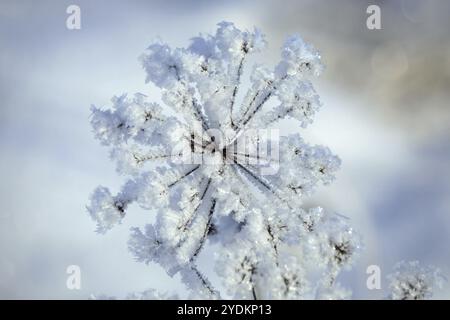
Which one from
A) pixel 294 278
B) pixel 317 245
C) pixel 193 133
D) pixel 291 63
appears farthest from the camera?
pixel 291 63

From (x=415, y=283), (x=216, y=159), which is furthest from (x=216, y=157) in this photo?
(x=415, y=283)

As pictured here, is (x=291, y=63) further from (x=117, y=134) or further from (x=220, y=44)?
(x=117, y=134)

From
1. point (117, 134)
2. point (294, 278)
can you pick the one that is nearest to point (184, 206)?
point (117, 134)

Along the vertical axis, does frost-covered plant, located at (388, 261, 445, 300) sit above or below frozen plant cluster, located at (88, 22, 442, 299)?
below

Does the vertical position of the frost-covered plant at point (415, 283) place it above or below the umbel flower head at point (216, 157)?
below
